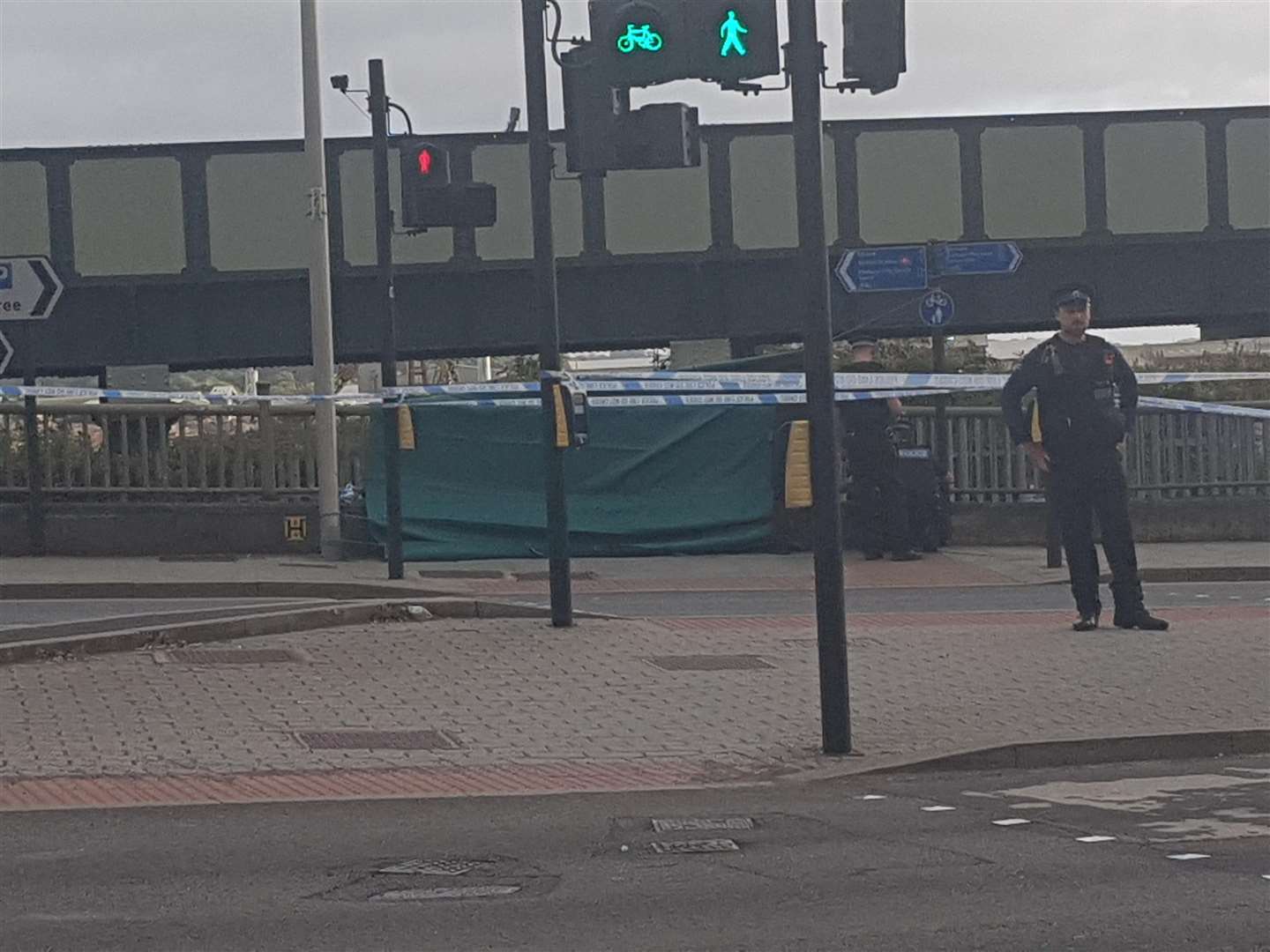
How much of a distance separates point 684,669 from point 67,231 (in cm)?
1806

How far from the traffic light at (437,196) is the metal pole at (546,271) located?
5.91 feet

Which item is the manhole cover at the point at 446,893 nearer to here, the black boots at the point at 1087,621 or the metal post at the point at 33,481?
the black boots at the point at 1087,621

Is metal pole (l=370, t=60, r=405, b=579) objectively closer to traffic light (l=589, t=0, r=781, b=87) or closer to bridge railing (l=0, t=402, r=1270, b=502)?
bridge railing (l=0, t=402, r=1270, b=502)

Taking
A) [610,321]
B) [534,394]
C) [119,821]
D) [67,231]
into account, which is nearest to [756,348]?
[610,321]

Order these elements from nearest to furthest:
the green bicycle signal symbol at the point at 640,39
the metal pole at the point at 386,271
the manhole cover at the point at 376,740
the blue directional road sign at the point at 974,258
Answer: the manhole cover at the point at 376,740, the green bicycle signal symbol at the point at 640,39, the metal pole at the point at 386,271, the blue directional road sign at the point at 974,258

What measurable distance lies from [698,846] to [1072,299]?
6.42 meters

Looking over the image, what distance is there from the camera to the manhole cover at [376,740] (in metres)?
8.98

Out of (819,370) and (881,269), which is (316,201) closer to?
(881,269)

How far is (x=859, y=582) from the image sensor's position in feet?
54.5

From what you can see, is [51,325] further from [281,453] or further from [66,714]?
[66,714]

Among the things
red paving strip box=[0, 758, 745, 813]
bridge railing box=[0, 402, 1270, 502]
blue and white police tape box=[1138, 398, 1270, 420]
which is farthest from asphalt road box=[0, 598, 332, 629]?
blue and white police tape box=[1138, 398, 1270, 420]

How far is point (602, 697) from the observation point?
1035 cm

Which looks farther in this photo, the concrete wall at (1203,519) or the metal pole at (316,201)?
the concrete wall at (1203,519)

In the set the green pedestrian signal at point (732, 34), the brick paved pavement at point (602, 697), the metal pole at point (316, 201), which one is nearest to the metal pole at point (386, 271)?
the metal pole at point (316, 201)
